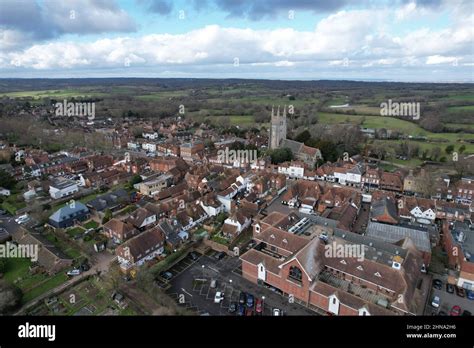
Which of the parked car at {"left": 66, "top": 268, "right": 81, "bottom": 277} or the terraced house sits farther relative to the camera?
the parked car at {"left": 66, "top": 268, "right": 81, "bottom": 277}

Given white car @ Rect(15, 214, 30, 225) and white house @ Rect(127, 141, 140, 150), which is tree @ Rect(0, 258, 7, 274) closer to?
white car @ Rect(15, 214, 30, 225)

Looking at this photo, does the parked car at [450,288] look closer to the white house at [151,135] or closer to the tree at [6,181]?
the tree at [6,181]

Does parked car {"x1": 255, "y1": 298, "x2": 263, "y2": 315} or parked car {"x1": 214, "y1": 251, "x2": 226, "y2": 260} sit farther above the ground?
parked car {"x1": 214, "y1": 251, "x2": 226, "y2": 260}

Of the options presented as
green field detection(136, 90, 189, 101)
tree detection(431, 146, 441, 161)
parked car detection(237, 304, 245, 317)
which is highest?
green field detection(136, 90, 189, 101)

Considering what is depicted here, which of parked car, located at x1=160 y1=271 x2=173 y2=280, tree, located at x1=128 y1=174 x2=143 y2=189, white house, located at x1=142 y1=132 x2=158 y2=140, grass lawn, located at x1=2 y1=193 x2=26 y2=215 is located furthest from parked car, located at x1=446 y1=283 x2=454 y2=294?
white house, located at x1=142 y1=132 x2=158 y2=140

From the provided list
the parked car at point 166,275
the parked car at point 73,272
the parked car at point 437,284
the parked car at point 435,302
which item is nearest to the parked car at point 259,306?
the parked car at point 166,275

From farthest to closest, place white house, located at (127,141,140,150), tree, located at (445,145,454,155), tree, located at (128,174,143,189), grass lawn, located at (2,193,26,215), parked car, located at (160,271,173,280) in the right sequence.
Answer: white house, located at (127,141,140,150) → tree, located at (445,145,454,155) → tree, located at (128,174,143,189) → grass lawn, located at (2,193,26,215) → parked car, located at (160,271,173,280)
